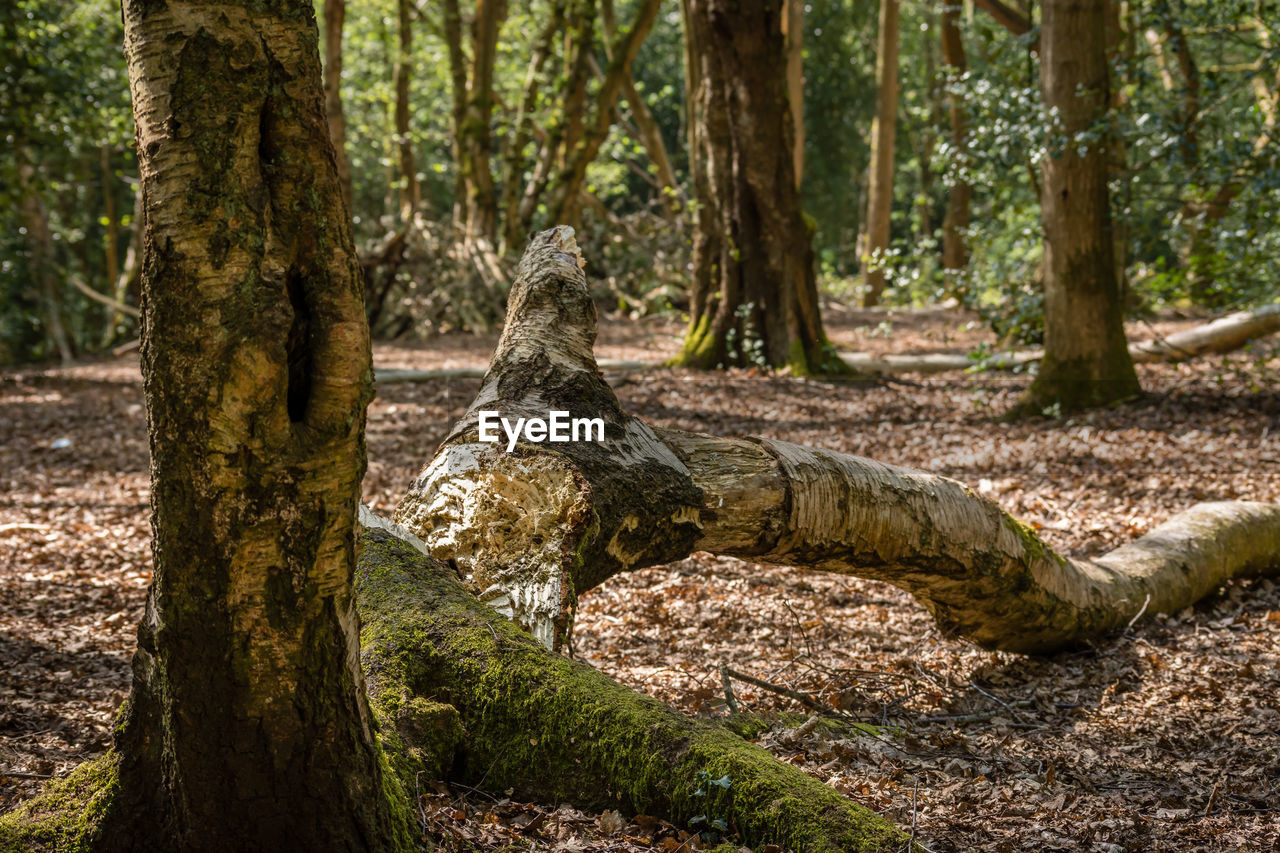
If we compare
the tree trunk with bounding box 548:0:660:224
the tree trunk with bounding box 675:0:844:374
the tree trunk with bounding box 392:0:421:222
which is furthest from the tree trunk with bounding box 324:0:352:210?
the tree trunk with bounding box 675:0:844:374

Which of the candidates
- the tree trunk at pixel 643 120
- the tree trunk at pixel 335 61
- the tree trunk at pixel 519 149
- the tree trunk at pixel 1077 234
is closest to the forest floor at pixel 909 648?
the tree trunk at pixel 1077 234

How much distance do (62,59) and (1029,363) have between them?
11171 mm

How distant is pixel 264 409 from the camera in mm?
1741

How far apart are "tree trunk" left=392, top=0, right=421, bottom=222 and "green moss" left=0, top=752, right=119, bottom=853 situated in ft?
55.2

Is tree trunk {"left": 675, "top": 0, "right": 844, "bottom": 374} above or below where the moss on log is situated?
above

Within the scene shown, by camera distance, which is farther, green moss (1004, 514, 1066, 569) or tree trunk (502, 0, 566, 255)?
tree trunk (502, 0, 566, 255)

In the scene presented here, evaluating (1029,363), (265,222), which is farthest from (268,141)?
(1029,363)

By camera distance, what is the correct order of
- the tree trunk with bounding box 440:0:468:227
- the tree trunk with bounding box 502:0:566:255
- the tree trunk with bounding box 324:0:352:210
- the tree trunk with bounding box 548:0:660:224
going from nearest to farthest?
the tree trunk with bounding box 324:0:352:210 → the tree trunk with bounding box 548:0:660:224 → the tree trunk with bounding box 502:0:566:255 → the tree trunk with bounding box 440:0:468:227

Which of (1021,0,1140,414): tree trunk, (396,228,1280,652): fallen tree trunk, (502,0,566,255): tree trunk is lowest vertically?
(396,228,1280,652): fallen tree trunk

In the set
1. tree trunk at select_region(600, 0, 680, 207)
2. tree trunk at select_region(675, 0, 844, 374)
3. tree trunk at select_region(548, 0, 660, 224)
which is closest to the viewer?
tree trunk at select_region(675, 0, 844, 374)

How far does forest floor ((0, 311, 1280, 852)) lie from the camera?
2889mm

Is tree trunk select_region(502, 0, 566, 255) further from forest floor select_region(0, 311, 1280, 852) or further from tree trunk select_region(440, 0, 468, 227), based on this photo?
forest floor select_region(0, 311, 1280, 852)

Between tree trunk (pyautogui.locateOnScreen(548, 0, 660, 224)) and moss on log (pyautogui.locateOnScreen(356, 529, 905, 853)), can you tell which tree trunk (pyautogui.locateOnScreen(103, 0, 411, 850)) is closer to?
moss on log (pyautogui.locateOnScreen(356, 529, 905, 853))

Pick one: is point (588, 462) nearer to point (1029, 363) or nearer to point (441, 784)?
point (441, 784)
